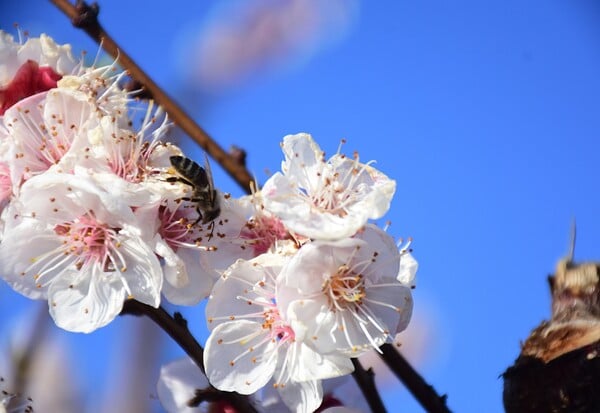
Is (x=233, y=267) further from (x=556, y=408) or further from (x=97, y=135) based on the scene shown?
(x=556, y=408)

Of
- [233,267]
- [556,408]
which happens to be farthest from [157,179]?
[556,408]

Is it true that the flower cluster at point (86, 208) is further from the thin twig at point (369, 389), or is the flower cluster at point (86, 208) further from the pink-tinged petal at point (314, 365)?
the thin twig at point (369, 389)

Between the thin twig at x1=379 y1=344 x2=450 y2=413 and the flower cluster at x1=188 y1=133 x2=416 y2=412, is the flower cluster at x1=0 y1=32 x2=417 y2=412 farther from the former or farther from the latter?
the thin twig at x1=379 y1=344 x2=450 y2=413

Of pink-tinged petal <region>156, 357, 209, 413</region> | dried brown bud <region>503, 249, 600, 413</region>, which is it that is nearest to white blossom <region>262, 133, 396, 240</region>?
dried brown bud <region>503, 249, 600, 413</region>

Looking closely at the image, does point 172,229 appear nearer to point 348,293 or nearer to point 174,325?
point 174,325

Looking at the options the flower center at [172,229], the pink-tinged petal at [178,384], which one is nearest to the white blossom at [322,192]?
the flower center at [172,229]

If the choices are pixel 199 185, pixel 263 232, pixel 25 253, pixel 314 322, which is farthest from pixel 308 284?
pixel 25 253
